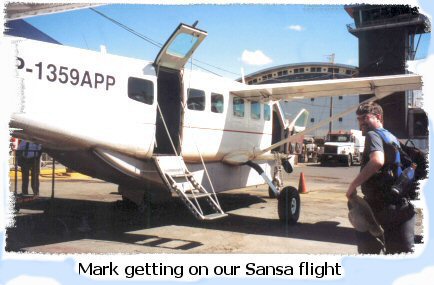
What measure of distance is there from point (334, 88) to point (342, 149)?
22662mm

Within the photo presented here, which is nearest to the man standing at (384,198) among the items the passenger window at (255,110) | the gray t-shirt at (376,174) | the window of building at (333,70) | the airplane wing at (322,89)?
the gray t-shirt at (376,174)

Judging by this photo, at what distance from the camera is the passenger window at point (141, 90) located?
20.9ft

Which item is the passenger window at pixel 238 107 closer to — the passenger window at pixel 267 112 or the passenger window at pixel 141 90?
the passenger window at pixel 267 112

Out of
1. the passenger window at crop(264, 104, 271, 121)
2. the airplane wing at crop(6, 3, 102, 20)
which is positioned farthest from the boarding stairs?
the passenger window at crop(264, 104, 271, 121)

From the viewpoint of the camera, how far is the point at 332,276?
143 inches

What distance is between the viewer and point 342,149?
29656 mm

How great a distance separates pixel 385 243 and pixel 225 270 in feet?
5.44

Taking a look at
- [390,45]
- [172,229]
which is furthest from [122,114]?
[390,45]

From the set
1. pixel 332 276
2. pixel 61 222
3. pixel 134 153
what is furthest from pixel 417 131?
pixel 61 222

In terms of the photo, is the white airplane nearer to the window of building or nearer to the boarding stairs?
the boarding stairs

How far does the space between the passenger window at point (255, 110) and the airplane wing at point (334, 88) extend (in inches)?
15.5

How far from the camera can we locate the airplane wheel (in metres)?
8.05

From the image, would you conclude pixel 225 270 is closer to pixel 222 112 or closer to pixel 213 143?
pixel 213 143

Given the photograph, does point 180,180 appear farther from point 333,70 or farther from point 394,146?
point 333,70
